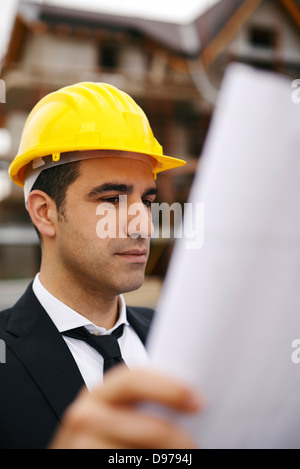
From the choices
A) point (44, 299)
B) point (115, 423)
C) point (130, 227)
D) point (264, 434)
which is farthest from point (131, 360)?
point (115, 423)

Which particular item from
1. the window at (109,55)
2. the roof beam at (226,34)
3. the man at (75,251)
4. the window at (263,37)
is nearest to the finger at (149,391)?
the man at (75,251)

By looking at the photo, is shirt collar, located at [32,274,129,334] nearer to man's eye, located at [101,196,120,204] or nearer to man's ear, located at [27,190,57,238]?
man's ear, located at [27,190,57,238]

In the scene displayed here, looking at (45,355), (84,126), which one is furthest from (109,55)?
(45,355)

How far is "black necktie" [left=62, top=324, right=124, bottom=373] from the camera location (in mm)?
1294

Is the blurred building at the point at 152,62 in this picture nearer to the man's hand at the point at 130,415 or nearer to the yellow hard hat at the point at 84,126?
the yellow hard hat at the point at 84,126

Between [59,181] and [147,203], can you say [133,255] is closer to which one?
[147,203]

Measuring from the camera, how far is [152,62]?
38.3ft

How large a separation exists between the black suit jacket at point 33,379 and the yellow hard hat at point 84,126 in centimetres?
51

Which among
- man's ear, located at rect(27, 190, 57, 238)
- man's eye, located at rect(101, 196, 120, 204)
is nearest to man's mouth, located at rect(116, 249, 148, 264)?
man's eye, located at rect(101, 196, 120, 204)

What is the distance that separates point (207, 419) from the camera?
52 centimetres

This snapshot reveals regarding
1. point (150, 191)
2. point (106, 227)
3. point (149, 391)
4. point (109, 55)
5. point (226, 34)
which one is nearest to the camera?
point (149, 391)

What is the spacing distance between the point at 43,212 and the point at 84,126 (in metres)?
0.32

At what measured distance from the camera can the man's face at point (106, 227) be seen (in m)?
1.29

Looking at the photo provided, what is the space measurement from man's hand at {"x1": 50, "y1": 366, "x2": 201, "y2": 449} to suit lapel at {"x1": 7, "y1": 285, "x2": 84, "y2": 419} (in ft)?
2.26
